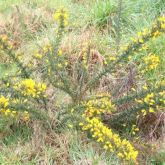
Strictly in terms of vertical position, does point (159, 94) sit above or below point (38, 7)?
below

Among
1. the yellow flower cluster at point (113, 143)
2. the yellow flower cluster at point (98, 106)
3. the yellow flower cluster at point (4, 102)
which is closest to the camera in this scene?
the yellow flower cluster at point (113, 143)

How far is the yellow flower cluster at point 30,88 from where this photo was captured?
2.97 metres

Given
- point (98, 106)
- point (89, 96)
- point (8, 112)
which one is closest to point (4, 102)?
point (8, 112)

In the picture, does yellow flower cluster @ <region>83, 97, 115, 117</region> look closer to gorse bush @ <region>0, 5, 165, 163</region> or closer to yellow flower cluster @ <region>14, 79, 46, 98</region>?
gorse bush @ <region>0, 5, 165, 163</region>

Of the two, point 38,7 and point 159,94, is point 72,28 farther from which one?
point 159,94

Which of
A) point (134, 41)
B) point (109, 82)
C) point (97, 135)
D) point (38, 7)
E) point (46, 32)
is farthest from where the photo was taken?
point (38, 7)

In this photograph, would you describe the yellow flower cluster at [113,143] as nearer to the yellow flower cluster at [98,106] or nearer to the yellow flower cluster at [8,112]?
the yellow flower cluster at [98,106]

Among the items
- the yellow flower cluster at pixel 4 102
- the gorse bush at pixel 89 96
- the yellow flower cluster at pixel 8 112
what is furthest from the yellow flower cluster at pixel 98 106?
the yellow flower cluster at pixel 4 102

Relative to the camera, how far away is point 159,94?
3.07 metres

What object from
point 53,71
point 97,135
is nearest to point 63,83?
point 53,71

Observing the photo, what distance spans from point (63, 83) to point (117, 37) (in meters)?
0.85

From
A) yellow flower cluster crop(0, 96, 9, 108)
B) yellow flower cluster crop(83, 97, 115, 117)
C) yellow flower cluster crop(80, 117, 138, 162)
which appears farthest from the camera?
yellow flower cluster crop(83, 97, 115, 117)

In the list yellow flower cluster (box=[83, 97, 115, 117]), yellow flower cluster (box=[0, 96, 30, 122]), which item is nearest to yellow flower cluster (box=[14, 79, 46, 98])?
yellow flower cluster (box=[0, 96, 30, 122])

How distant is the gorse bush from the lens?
2964 mm
